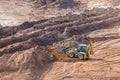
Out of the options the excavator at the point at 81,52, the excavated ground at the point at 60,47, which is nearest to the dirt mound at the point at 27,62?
the excavated ground at the point at 60,47

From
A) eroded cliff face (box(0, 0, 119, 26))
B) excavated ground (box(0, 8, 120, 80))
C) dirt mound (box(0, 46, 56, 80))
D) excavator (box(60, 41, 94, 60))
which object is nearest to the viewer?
excavated ground (box(0, 8, 120, 80))

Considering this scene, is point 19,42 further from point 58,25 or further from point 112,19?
point 112,19

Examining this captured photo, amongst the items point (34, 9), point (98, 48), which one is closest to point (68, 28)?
point (98, 48)

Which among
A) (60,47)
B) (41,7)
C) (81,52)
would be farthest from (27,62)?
(41,7)

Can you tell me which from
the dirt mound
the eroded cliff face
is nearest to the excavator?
the dirt mound

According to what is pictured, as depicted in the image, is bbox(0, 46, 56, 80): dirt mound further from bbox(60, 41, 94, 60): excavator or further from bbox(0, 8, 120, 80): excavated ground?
bbox(60, 41, 94, 60): excavator

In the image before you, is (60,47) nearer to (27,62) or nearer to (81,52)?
(81,52)

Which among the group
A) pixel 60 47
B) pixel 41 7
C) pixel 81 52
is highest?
pixel 41 7

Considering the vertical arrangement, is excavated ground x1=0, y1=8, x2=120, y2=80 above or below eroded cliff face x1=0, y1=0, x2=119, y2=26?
below

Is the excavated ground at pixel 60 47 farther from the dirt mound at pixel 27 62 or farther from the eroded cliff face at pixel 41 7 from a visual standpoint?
the eroded cliff face at pixel 41 7

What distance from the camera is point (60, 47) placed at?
18.4 m

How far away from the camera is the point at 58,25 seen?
20.7 metres

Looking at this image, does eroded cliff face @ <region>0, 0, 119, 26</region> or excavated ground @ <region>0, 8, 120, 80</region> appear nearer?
excavated ground @ <region>0, 8, 120, 80</region>

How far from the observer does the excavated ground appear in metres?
14.8
